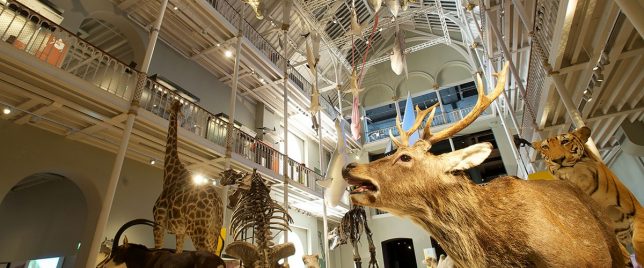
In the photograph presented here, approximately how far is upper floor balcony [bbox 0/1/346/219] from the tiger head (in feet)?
19.4

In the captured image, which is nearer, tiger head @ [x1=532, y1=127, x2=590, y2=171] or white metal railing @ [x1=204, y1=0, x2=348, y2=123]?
tiger head @ [x1=532, y1=127, x2=590, y2=171]

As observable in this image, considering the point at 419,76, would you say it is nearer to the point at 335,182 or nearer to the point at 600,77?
the point at 600,77

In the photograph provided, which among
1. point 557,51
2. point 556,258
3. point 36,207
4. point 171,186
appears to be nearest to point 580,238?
point 556,258

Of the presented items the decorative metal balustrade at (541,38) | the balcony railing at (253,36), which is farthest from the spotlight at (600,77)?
the balcony railing at (253,36)

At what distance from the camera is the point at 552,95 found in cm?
514

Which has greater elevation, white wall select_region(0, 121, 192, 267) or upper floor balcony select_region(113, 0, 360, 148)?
upper floor balcony select_region(113, 0, 360, 148)

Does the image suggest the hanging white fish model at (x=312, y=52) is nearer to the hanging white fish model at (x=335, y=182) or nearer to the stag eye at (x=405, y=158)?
the hanging white fish model at (x=335, y=182)

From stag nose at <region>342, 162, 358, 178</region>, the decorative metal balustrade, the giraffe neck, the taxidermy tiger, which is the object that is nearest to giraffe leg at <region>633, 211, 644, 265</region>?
the taxidermy tiger

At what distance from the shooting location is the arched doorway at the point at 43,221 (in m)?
6.82

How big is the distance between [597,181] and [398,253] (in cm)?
1482

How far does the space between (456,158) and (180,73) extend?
972cm

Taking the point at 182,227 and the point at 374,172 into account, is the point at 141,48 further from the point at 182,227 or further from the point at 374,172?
the point at 374,172

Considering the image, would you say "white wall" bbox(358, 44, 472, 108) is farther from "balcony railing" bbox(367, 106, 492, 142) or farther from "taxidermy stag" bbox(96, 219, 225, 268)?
"taxidermy stag" bbox(96, 219, 225, 268)

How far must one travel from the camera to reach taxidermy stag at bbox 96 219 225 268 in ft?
4.26
